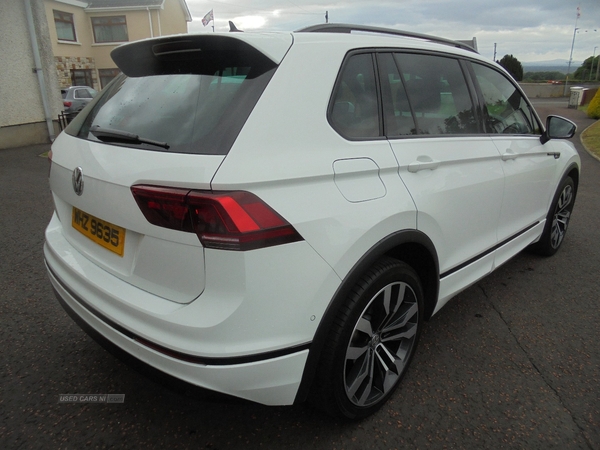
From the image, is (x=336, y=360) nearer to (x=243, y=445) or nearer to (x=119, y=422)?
(x=243, y=445)

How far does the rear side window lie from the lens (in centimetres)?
165

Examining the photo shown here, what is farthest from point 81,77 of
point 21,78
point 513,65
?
point 513,65

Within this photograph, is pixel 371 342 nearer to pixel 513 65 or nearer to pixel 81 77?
pixel 81 77

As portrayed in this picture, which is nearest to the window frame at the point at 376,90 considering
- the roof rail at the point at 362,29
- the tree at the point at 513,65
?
the roof rail at the point at 362,29

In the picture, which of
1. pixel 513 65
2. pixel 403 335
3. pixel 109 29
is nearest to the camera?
pixel 403 335

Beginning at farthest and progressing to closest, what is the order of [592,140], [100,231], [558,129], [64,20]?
[64,20] < [592,140] < [558,129] < [100,231]

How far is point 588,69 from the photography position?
53750 millimetres

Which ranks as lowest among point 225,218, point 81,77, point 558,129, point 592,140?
point 592,140

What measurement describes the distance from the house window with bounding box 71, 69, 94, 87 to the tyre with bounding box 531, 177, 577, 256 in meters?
28.9

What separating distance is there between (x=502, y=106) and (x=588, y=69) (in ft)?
208

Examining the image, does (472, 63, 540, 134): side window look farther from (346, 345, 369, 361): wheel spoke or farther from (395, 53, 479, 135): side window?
(346, 345, 369, 361): wheel spoke

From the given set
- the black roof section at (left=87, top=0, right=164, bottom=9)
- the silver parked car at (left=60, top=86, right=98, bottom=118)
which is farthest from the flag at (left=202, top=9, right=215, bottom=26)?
the silver parked car at (left=60, top=86, right=98, bottom=118)

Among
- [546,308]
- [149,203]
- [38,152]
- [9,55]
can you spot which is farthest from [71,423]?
[9,55]

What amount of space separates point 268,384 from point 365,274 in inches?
24.4
